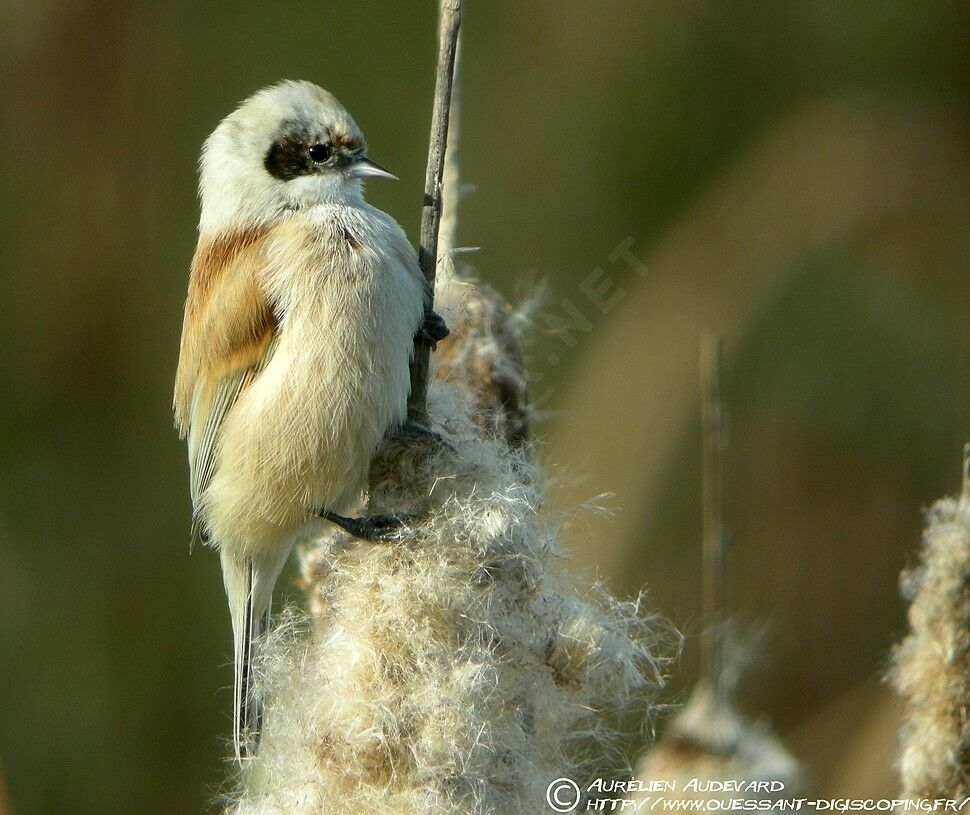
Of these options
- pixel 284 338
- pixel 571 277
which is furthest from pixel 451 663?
pixel 571 277

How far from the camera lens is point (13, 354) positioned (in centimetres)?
494

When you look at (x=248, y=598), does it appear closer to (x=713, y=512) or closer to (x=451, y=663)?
(x=451, y=663)

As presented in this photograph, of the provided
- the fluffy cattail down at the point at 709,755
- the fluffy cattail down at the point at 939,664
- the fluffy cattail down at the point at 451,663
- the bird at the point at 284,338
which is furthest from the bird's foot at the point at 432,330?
the fluffy cattail down at the point at 939,664

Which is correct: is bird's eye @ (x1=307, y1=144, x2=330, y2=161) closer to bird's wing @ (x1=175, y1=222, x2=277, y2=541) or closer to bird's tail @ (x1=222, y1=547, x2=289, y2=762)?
bird's wing @ (x1=175, y1=222, x2=277, y2=541)

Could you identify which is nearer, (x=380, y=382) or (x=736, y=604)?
(x=380, y=382)

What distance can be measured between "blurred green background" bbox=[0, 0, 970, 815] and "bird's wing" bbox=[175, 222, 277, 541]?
1744 mm

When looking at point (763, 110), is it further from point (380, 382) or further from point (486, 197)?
point (380, 382)

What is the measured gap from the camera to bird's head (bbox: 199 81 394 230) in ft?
7.25

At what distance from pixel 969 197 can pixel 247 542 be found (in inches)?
148

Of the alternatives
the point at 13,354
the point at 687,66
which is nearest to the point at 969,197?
the point at 687,66

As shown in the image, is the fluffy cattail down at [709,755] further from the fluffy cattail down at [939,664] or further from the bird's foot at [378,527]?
the bird's foot at [378,527]

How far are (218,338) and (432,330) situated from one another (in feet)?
1.48

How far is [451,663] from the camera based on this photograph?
1.58 meters

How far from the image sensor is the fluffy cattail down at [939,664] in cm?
155
